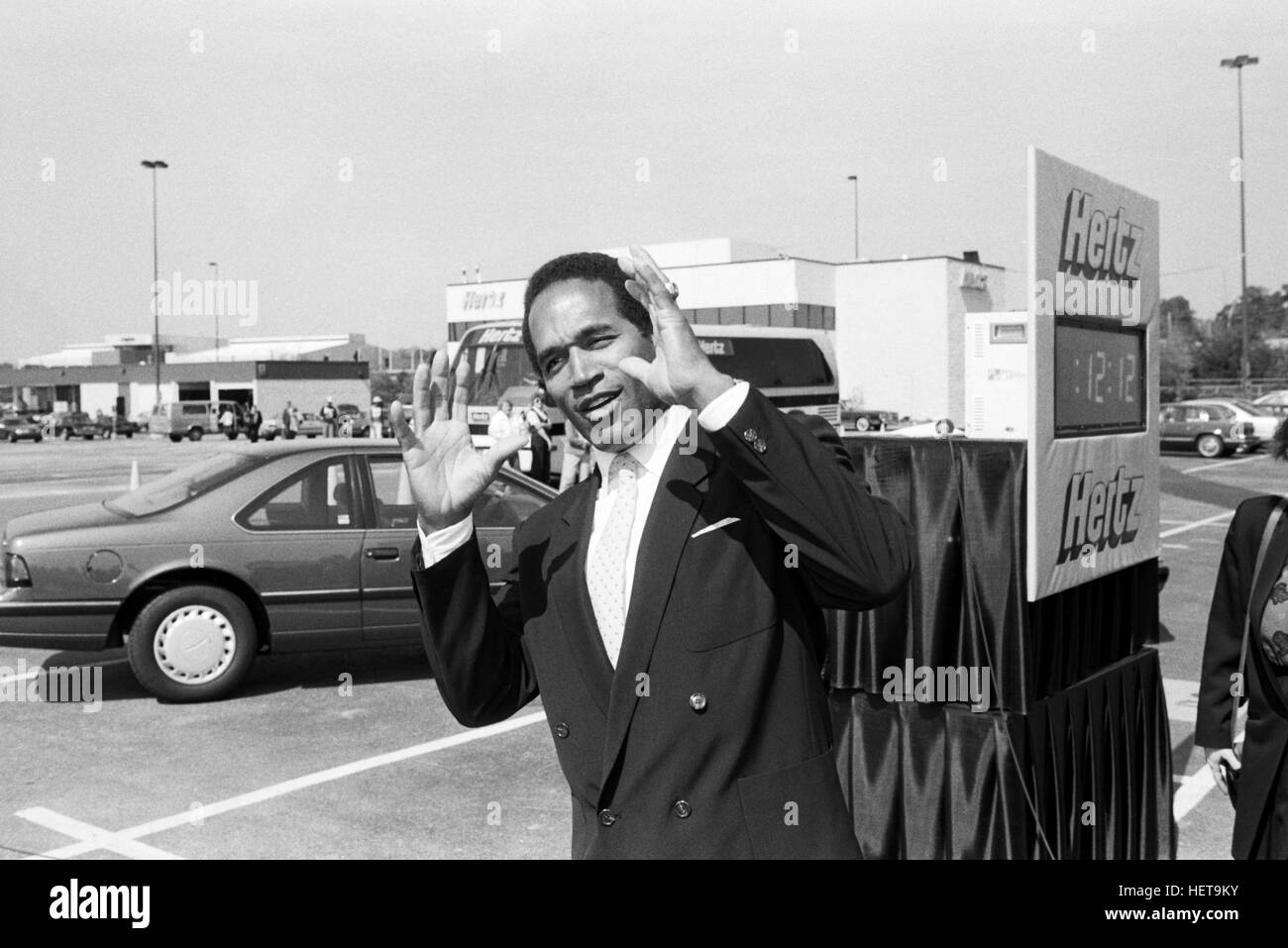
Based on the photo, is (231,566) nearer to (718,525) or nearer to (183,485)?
(183,485)

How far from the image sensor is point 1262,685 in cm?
311

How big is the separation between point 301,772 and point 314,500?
7.46ft

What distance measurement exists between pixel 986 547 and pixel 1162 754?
1.31 metres

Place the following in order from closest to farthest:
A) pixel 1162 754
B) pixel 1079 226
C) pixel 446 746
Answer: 1. pixel 1079 226
2. pixel 1162 754
3. pixel 446 746

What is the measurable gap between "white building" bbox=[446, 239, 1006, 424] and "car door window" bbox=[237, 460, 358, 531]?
38311 millimetres

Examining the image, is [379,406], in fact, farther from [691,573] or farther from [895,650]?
[691,573]

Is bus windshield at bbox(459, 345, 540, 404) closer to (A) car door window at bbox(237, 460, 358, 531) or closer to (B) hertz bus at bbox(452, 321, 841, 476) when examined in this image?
(B) hertz bus at bbox(452, 321, 841, 476)

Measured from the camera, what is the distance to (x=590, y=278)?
6.82ft

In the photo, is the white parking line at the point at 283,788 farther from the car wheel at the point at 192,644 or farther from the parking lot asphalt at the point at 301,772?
the car wheel at the point at 192,644

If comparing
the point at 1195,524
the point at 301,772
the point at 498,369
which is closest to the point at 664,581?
the point at 301,772

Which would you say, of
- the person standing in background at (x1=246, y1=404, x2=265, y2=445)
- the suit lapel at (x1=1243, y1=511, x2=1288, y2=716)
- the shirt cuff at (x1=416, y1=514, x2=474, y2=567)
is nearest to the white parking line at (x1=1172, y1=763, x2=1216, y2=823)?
the suit lapel at (x1=1243, y1=511, x2=1288, y2=716)
